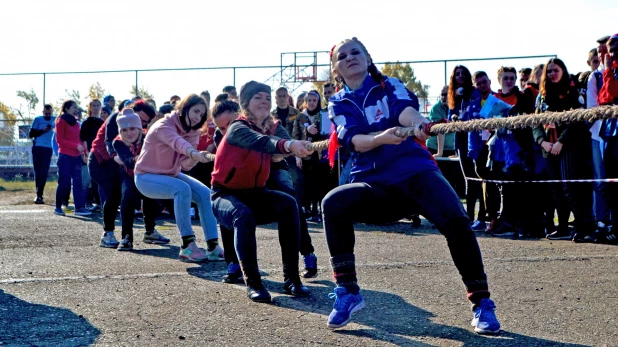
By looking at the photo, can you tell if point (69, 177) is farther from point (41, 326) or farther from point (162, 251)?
point (41, 326)

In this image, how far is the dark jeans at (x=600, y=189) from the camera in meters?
8.59

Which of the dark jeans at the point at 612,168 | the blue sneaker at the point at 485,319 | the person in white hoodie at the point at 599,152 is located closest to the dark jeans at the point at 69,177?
the person in white hoodie at the point at 599,152

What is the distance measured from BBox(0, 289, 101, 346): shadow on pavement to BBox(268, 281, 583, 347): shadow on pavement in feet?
4.32

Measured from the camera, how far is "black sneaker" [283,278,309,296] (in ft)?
18.2

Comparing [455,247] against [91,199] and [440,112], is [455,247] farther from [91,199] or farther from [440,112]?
[91,199]

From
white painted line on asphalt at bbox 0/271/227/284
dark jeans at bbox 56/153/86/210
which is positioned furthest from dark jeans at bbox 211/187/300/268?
dark jeans at bbox 56/153/86/210

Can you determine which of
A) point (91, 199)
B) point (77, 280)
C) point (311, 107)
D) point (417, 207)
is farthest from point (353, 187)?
point (91, 199)

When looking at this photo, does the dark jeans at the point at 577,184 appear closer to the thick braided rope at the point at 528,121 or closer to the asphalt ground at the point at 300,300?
the asphalt ground at the point at 300,300

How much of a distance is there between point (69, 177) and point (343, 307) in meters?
9.90

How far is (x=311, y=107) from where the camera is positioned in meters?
11.8

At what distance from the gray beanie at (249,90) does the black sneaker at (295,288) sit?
1.30 meters

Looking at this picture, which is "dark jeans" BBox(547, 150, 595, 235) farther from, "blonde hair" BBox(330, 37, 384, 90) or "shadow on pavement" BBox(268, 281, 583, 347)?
"blonde hair" BBox(330, 37, 384, 90)

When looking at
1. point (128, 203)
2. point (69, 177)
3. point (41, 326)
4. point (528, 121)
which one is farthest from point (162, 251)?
point (69, 177)

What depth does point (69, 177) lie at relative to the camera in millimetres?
13391
